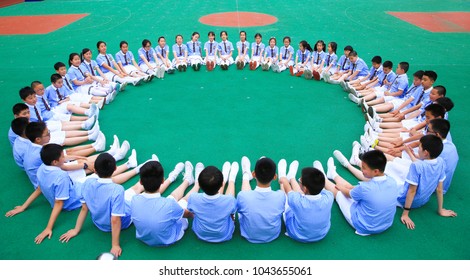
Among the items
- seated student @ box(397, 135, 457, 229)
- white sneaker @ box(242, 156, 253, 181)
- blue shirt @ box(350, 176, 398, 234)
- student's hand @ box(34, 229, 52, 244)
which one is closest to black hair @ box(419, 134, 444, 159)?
seated student @ box(397, 135, 457, 229)

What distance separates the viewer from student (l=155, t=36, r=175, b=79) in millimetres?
7820

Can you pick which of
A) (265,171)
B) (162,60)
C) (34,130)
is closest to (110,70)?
(162,60)

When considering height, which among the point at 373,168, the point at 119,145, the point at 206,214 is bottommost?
the point at 119,145

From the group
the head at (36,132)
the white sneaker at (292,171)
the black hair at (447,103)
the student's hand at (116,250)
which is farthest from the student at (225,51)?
the student's hand at (116,250)

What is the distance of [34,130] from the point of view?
13.0 ft

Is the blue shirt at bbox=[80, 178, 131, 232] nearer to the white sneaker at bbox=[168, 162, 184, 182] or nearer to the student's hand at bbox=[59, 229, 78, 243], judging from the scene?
the student's hand at bbox=[59, 229, 78, 243]

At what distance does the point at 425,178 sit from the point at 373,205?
29.1 inches

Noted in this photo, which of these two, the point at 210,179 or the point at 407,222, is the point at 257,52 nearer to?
the point at 407,222

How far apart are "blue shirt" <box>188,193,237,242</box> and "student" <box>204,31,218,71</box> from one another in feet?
18.2

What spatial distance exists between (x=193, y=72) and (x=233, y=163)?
4.41 meters

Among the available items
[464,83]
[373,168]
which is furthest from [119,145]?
[464,83]

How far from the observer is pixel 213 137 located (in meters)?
5.51

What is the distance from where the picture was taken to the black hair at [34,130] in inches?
156

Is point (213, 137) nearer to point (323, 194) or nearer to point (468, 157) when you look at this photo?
point (323, 194)
